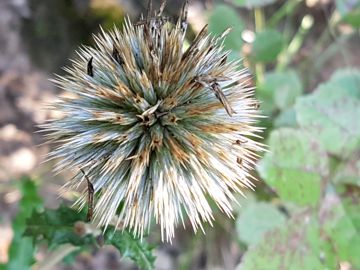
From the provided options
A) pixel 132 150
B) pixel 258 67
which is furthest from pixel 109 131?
pixel 258 67

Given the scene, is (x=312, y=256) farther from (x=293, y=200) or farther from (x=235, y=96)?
(x=235, y=96)

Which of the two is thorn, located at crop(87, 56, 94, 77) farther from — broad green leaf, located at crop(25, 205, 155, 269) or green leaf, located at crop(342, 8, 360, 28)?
green leaf, located at crop(342, 8, 360, 28)

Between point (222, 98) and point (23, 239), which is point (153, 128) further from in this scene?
point (23, 239)

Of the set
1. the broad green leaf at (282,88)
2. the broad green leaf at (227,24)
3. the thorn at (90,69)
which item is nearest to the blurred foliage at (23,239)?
the thorn at (90,69)

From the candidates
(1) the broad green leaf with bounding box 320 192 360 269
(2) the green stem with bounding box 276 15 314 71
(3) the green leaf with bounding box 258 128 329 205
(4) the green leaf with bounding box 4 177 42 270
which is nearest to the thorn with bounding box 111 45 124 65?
(3) the green leaf with bounding box 258 128 329 205

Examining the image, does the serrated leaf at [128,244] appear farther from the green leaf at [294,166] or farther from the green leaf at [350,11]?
the green leaf at [350,11]

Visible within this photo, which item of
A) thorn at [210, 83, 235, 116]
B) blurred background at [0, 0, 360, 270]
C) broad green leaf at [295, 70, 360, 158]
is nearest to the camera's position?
thorn at [210, 83, 235, 116]

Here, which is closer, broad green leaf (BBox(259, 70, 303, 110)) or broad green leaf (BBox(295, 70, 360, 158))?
broad green leaf (BBox(295, 70, 360, 158))
